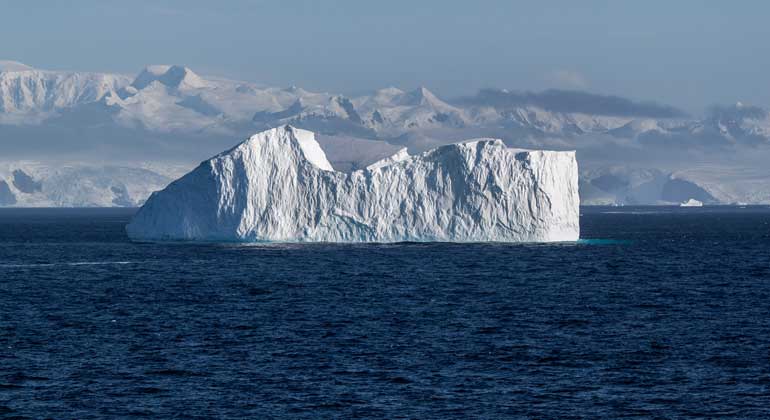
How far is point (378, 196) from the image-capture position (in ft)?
227

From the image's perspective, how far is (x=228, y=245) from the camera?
79250 mm

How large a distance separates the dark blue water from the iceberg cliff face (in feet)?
24.1

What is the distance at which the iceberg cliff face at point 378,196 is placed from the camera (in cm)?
6875

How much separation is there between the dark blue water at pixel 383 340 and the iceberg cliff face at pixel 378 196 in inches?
290

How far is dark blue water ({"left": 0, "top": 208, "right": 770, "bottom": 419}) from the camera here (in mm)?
24719

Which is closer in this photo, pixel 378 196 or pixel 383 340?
pixel 383 340

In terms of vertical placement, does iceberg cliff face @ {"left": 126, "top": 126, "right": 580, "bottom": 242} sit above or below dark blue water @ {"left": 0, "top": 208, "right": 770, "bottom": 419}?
above

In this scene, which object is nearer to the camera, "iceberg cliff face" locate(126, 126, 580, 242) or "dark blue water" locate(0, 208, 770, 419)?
"dark blue water" locate(0, 208, 770, 419)

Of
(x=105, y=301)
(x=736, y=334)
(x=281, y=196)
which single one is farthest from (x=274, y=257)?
(x=736, y=334)

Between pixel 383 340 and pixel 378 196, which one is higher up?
pixel 378 196

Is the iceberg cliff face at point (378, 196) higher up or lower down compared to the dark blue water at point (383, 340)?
higher up

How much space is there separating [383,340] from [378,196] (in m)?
36.4

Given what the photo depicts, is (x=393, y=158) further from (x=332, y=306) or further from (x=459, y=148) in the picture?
(x=332, y=306)

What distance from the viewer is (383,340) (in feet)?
109
